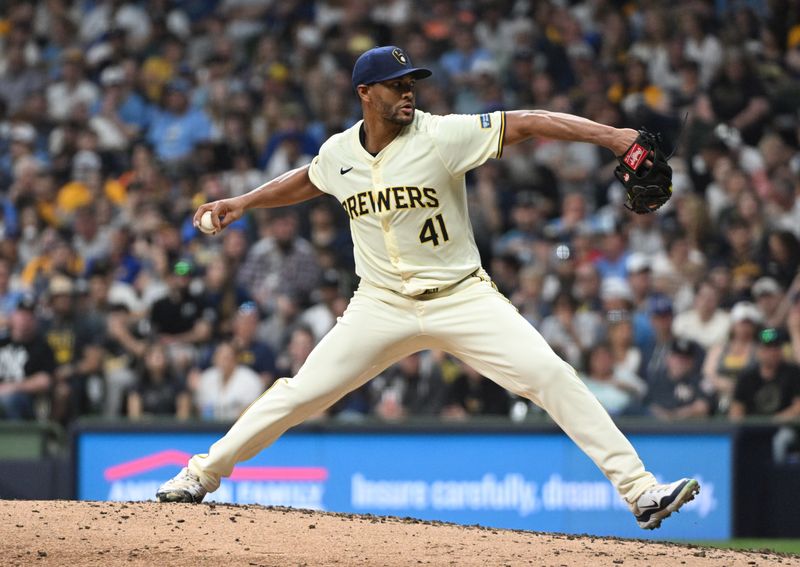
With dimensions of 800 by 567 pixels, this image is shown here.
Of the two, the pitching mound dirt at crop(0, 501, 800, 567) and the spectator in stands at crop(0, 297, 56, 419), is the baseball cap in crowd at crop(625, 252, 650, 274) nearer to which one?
the spectator in stands at crop(0, 297, 56, 419)

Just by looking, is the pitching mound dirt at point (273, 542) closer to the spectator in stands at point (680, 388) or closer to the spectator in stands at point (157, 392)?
the spectator in stands at point (680, 388)

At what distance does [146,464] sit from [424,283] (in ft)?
18.5

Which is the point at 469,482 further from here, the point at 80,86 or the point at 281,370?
the point at 80,86

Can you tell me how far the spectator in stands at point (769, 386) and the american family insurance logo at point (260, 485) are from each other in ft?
11.1

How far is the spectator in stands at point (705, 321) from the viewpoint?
11.4 metres

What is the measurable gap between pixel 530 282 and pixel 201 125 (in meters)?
5.56

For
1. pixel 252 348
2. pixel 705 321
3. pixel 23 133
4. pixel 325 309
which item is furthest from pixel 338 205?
pixel 23 133

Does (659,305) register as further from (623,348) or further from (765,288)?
(765,288)

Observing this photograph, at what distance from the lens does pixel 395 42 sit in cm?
1592

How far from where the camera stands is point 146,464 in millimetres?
11289

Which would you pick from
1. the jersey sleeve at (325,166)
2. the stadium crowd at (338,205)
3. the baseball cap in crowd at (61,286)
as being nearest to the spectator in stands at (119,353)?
the stadium crowd at (338,205)

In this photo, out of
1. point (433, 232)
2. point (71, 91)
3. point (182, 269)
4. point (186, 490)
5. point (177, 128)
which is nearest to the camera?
point (433, 232)

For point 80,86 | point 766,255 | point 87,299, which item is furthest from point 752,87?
point 80,86

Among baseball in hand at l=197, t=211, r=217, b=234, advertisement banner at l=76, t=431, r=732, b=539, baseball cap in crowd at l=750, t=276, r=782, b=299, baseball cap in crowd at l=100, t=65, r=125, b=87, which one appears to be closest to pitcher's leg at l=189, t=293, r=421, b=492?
baseball in hand at l=197, t=211, r=217, b=234
